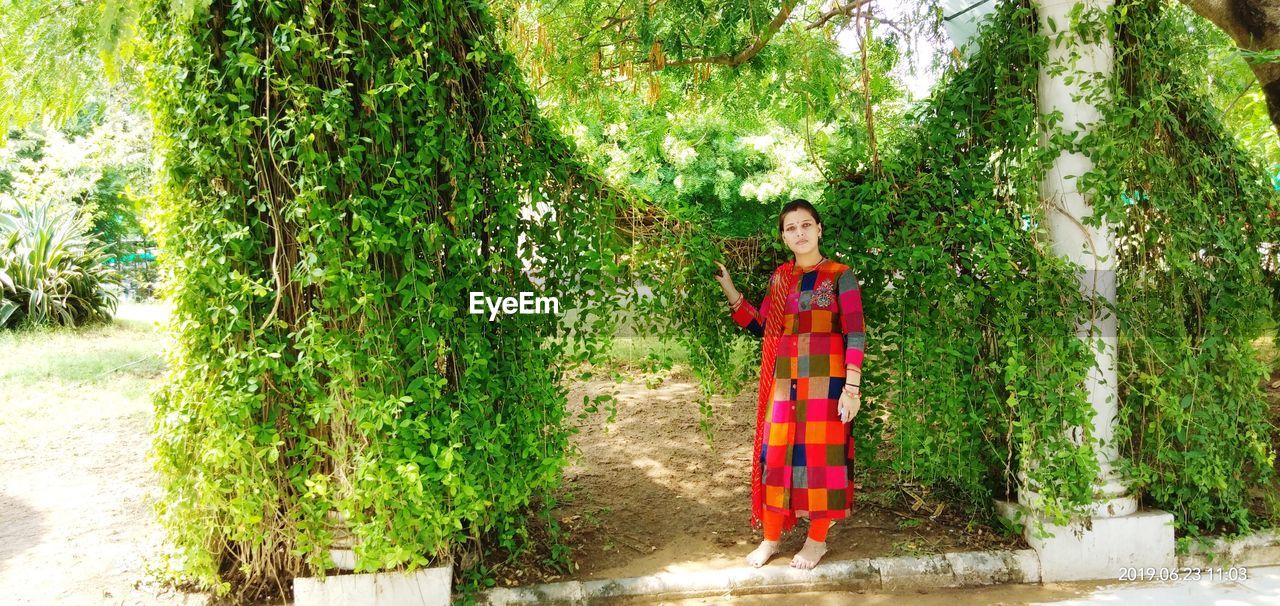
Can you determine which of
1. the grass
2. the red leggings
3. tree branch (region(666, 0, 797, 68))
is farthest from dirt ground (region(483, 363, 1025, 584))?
the grass

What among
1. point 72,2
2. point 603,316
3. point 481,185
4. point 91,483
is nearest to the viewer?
point 481,185

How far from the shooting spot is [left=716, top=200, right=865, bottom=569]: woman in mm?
3318

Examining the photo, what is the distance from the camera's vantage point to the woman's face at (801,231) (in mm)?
3324

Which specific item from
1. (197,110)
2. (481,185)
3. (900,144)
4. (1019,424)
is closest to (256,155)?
(197,110)

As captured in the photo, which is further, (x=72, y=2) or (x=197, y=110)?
(x=72, y=2)

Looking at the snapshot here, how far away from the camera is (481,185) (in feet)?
9.78

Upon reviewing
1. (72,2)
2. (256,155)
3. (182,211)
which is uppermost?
(72,2)

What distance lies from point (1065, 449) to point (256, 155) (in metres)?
3.41

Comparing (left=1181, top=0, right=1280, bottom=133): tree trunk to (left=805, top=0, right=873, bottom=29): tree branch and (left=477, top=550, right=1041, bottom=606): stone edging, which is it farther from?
(left=477, top=550, right=1041, bottom=606): stone edging

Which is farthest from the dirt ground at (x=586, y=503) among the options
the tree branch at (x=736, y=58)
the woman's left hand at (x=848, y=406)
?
the tree branch at (x=736, y=58)

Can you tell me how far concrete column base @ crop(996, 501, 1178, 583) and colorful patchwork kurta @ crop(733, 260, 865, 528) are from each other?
3.04 ft

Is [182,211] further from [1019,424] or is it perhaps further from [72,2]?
[1019,424]
